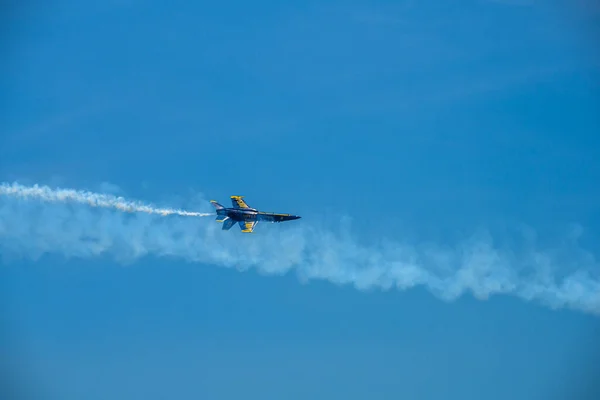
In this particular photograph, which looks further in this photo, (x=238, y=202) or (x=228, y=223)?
(x=238, y=202)

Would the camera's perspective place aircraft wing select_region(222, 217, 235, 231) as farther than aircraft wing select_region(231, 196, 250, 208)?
No

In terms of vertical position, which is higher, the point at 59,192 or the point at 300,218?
the point at 300,218

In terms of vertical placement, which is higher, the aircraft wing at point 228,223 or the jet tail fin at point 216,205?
the jet tail fin at point 216,205

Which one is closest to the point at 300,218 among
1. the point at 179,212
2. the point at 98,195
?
the point at 179,212

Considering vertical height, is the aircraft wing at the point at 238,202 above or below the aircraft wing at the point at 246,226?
above

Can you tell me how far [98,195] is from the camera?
1860 inches

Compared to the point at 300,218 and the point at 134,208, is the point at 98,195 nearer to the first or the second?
the point at 134,208

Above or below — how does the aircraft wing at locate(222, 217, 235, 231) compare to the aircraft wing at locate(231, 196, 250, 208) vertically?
below

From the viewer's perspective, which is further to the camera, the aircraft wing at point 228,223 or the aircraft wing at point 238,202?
the aircraft wing at point 238,202

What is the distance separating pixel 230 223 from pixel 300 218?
7.40m

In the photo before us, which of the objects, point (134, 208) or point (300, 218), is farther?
point (300, 218)

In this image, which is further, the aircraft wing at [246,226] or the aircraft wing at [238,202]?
the aircraft wing at [238,202]

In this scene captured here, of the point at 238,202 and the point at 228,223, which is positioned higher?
the point at 238,202

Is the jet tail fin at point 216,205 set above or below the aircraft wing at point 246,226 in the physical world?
above
